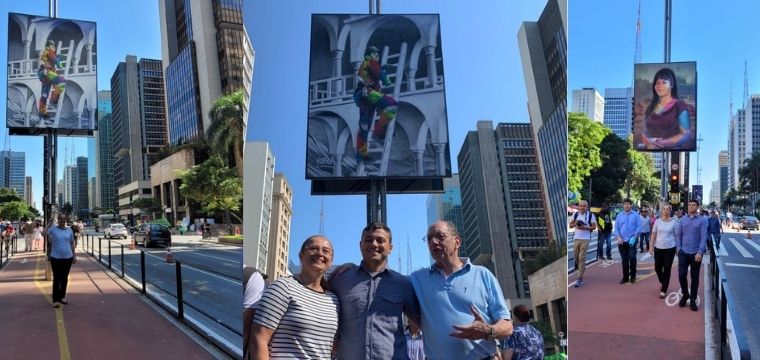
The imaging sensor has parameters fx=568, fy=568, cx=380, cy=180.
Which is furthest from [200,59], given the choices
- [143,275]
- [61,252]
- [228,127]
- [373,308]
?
[143,275]

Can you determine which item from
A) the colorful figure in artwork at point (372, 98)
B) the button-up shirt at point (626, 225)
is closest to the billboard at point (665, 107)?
the button-up shirt at point (626, 225)

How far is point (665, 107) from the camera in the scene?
636 cm

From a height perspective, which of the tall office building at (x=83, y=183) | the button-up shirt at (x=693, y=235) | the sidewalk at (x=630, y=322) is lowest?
the sidewalk at (x=630, y=322)

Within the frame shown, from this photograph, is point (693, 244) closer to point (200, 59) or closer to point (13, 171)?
point (200, 59)

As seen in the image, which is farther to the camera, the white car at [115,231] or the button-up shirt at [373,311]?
the white car at [115,231]

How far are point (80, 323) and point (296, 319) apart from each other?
9.43ft

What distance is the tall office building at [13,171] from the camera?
161 inches

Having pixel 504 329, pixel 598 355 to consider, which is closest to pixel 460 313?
pixel 504 329

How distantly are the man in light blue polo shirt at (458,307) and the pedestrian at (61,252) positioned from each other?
11.8 ft

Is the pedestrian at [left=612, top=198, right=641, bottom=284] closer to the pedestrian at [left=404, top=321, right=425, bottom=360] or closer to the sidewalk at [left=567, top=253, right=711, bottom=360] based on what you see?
the sidewalk at [left=567, top=253, right=711, bottom=360]

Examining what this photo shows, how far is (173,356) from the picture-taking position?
12.8 feet

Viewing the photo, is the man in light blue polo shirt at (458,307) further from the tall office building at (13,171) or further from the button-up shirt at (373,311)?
the tall office building at (13,171)

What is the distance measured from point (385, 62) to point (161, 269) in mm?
4372

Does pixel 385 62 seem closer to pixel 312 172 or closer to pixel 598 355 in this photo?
pixel 312 172
